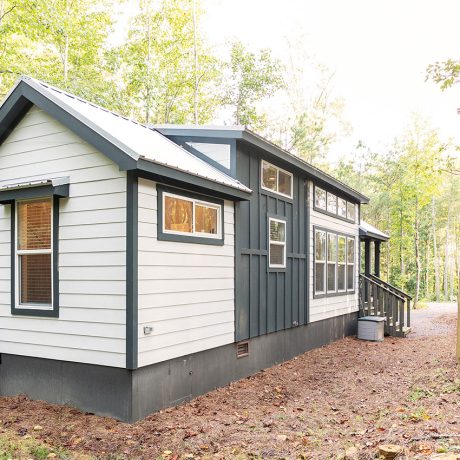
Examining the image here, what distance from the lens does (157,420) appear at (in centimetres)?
538

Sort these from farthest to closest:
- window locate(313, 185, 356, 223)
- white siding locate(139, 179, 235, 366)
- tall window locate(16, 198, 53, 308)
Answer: window locate(313, 185, 356, 223) → tall window locate(16, 198, 53, 308) → white siding locate(139, 179, 235, 366)

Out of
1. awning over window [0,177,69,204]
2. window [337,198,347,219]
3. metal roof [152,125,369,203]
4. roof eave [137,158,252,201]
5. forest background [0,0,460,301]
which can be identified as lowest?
Result: awning over window [0,177,69,204]

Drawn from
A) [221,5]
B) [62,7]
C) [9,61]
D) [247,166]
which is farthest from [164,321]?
[221,5]

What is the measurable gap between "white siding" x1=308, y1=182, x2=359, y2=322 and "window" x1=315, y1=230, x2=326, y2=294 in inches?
8.4

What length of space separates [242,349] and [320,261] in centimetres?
401

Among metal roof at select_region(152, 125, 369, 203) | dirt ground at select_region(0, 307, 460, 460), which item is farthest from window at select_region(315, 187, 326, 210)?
dirt ground at select_region(0, 307, 460, 460)

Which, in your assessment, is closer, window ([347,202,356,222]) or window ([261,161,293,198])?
window ([261,161,293,198])

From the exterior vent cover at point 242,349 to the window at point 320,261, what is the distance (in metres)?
3.43

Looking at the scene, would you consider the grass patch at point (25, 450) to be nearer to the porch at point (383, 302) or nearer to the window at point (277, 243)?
the window at point (277, 243)

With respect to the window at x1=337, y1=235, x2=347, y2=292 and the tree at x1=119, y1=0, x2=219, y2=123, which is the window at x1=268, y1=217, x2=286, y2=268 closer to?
the window at x1=337, y1=235, x2=347, y2=292

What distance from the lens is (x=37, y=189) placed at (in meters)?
5.87

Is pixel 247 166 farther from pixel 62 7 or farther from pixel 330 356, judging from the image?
pixel 62 7

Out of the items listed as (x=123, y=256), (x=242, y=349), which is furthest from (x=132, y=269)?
(x=242, y=349)

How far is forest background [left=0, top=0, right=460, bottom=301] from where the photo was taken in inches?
683
